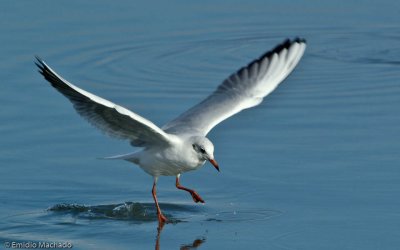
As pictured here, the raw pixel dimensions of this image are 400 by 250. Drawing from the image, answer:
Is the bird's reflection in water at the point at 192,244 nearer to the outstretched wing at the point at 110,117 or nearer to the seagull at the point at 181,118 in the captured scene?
the seagull at the point at 181,118

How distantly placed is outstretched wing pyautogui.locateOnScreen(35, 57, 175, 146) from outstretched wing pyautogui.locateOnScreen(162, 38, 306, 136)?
2.35ft

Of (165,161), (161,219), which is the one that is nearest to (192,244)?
(161,219)

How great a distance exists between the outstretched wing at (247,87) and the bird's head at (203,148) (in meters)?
0.85

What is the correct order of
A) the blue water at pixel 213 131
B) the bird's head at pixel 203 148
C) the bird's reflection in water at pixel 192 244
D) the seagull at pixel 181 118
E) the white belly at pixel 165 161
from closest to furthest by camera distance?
the bird's reflection in water at pixel 192 244 < the seagull at pixel 181 118 < the blue water at pixel 213 131 < the bird's head at pixel 203 148 < the white belly at pixel 165 161

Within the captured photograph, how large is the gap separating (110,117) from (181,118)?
137 centimetres

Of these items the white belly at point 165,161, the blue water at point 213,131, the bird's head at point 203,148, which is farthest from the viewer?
the white belly at point 165,161

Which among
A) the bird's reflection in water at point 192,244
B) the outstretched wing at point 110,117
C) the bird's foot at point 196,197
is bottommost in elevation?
the bird's reflection in water at point 192,244

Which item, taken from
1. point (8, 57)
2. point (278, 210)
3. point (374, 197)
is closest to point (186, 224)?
point (278, 210)

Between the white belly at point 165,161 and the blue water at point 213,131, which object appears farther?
the white belly at point 165,161

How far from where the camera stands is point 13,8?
49.6 ft

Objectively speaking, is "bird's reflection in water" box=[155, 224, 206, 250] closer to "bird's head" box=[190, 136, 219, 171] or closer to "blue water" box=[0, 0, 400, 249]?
"blue water" box=[0, 0, 400, 249]

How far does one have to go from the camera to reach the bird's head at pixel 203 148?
9.38 metres

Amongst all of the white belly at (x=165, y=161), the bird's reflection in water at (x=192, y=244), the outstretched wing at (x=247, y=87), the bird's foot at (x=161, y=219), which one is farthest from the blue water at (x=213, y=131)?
the outstretched wing at (x=247, y=87)

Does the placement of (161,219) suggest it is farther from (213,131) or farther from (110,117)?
(213,131)
